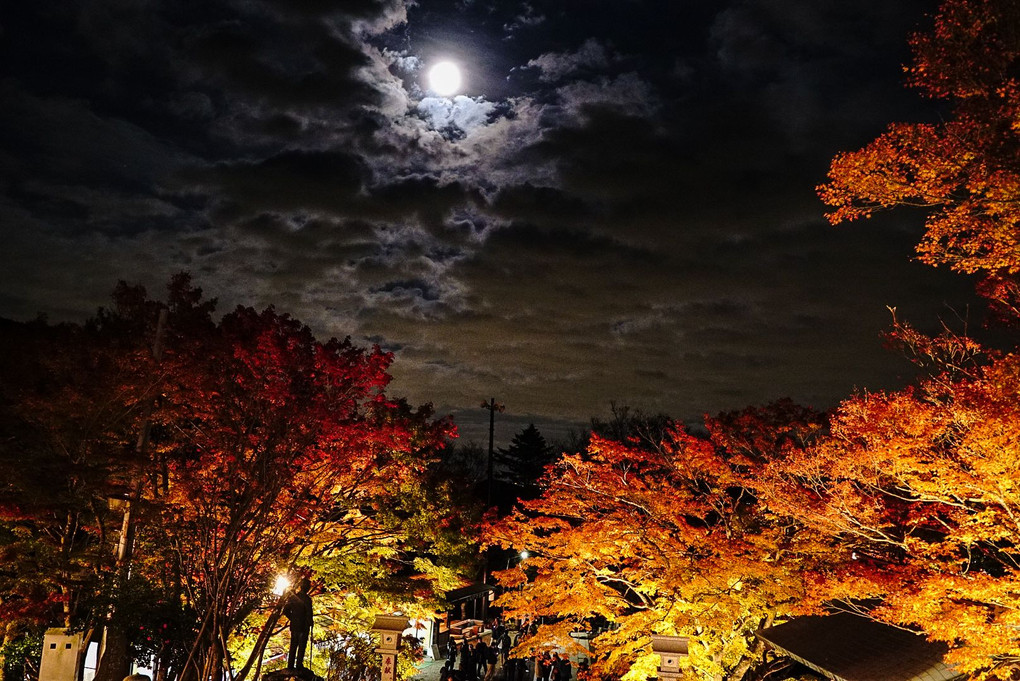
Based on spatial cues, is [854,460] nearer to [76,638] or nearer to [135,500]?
[135,500]

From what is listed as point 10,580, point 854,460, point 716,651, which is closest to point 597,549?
point 716,651

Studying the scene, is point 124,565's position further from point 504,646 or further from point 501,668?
point 504,646

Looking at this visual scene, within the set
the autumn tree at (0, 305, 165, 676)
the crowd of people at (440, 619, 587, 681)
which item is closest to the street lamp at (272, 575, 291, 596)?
the autumn tree at (0, 305, 165, 676)

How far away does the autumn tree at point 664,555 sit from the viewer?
12781 millimetres

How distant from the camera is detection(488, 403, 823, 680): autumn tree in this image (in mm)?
12781

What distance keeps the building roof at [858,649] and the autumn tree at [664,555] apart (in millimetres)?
617

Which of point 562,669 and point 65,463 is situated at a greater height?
point 65,463

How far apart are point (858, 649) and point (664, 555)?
3611mm

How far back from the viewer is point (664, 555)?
1341 cm

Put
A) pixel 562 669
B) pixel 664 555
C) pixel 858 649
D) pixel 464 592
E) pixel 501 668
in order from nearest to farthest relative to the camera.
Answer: pixel 858 649
pixel 664 555
pixel 562 669
pixel 501 668
pixel 464 592

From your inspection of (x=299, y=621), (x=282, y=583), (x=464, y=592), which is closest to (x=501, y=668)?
(x=464, y=592)

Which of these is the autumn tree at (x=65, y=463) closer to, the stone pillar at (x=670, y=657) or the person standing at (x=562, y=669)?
the stone pillar at (x=670, y=657)

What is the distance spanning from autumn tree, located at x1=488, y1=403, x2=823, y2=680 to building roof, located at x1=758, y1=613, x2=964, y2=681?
0.62m

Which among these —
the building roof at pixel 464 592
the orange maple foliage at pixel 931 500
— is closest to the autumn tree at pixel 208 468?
the orange maple foliage at pixel 931 500
